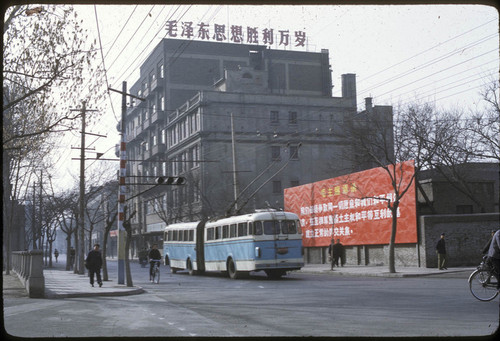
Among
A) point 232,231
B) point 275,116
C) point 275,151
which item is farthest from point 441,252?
point 275,116

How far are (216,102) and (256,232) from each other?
38.0m

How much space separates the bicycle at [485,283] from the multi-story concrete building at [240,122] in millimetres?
39984

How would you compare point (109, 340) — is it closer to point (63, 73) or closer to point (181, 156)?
point (63, 73)

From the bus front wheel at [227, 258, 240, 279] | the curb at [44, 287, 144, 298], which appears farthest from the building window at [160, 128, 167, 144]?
the curb at [44, 287, 144, 298]

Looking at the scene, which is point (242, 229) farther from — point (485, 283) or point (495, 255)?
point (495, 255)

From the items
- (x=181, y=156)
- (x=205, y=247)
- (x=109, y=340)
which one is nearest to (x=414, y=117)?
(x=205, y=247)

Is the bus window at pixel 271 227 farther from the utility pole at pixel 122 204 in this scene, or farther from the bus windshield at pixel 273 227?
the utility pole at pixel 122 204

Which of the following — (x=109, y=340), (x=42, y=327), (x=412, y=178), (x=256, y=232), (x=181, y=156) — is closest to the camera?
(x=109, y=340)

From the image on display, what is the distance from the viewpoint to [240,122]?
211 feet

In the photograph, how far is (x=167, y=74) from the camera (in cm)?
7500

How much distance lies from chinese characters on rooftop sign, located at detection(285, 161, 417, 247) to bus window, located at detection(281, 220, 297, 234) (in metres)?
4.33

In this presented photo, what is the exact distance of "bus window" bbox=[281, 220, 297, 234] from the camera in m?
28.0

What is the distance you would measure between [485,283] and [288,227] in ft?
46.0

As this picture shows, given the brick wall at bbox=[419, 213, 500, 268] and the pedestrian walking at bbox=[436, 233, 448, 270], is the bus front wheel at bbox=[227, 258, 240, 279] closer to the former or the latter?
the pedestrian walking at bbox=[436, 233, 448, 270]
